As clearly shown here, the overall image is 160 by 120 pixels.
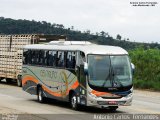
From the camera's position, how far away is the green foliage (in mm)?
41375

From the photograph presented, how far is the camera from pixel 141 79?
42.4 metres

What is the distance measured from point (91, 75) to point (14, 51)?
2115cm

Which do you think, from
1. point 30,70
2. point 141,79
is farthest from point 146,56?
point 30,70

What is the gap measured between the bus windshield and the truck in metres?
16.9

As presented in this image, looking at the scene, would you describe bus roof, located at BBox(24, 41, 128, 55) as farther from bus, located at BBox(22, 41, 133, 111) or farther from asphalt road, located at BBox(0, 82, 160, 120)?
asphalt road, located at BBox(0, 82, 160, 120)

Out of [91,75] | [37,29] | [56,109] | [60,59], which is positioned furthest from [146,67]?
[37,29]

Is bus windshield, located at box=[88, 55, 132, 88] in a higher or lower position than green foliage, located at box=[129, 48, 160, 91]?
higher

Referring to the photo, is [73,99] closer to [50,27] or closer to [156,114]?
[156,114]

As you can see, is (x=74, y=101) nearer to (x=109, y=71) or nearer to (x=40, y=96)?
(x=109, y=71)

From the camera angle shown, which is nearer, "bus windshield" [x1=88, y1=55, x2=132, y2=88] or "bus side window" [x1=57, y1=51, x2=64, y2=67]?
"bus windshield" [x1=88, y1=55, x2=132, y2=88]

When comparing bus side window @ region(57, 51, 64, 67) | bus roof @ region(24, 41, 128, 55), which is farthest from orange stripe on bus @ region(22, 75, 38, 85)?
bus side window @ region(57, 51, 64, 67)

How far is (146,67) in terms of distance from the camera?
4253 cm

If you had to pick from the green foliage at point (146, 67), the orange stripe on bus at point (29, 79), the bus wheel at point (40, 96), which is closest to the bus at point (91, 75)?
the bus wheel at point (40, 96)

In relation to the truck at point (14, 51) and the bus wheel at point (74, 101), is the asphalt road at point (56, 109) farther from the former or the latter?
the truck at point (14, 51)
